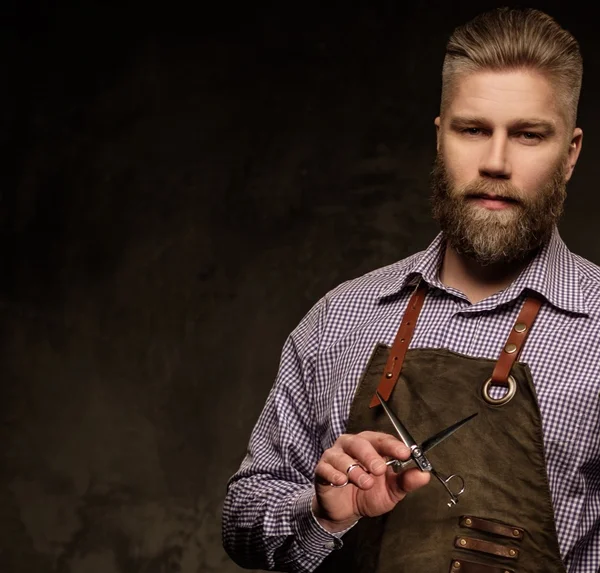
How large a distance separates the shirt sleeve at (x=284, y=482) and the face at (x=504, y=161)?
0.42m

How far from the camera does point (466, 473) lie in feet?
7.26

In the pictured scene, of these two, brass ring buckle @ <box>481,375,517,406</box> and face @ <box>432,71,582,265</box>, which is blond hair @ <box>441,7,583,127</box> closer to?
face @ <box>432,71,582,265</box>

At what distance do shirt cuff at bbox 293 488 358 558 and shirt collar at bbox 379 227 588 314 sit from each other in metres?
0.48

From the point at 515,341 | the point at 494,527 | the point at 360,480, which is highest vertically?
the point at 515,341

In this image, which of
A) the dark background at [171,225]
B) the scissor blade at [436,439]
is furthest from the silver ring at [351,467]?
the dark background at [171,225]

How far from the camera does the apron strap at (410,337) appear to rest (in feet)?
7.45

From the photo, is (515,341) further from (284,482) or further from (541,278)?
(284,482)

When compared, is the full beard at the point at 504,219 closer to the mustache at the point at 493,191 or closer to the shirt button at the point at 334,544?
the mustache at the point at 493,191

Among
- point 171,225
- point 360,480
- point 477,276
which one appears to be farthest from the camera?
point 171,225

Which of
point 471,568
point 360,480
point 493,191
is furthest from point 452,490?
point 493,191

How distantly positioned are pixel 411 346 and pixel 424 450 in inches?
15.8

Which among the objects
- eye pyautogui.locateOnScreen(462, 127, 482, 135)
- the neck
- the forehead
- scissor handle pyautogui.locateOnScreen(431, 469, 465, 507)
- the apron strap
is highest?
the forehead

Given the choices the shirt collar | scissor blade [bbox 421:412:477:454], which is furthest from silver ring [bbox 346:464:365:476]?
the shirt collar

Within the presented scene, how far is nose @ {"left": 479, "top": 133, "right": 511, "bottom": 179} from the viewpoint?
2.30m
